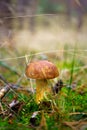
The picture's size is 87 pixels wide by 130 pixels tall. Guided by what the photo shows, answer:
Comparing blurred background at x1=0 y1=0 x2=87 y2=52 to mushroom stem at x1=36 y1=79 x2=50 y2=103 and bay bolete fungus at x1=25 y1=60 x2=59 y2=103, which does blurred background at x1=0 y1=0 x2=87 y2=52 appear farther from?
bay bolete fungus at x1=25 y1=60 x2=59 y2=103

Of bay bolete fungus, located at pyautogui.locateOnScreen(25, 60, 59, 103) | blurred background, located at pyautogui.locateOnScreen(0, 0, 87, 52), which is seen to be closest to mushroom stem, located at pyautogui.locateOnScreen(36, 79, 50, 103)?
bay bolete fungus, located at pyautogui.locateOnScreen(25, 60, 59, 103)

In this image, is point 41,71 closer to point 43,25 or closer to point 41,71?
point 41,71

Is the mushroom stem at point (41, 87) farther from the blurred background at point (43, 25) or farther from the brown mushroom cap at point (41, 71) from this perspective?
the blurred background at point (43, 25)

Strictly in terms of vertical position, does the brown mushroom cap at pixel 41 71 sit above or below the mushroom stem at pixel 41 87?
above

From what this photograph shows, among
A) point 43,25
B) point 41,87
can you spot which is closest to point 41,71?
point 41,87

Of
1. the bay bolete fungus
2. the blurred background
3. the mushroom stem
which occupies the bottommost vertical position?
the mushroom stem

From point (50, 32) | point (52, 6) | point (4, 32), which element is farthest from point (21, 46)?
point (52, 6)

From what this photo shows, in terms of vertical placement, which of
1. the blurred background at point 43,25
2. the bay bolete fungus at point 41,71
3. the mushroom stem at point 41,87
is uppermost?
the blurred background at point 43,25

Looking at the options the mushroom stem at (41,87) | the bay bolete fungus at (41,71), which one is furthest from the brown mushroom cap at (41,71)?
the mushroom stem at (41,87)

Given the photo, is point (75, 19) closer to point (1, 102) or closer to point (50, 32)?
point (50, 32)

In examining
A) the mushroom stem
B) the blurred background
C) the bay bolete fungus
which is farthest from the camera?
the blurred background

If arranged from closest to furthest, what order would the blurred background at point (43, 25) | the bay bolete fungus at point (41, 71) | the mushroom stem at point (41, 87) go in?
1. the bay bolete fungus at point (41, 71)
2. the mushroom stem at point (41, 87)
3. the blurred background at point (43, 25)

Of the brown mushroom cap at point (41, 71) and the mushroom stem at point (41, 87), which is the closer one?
the brown mushroom cap at point (41, 71)
